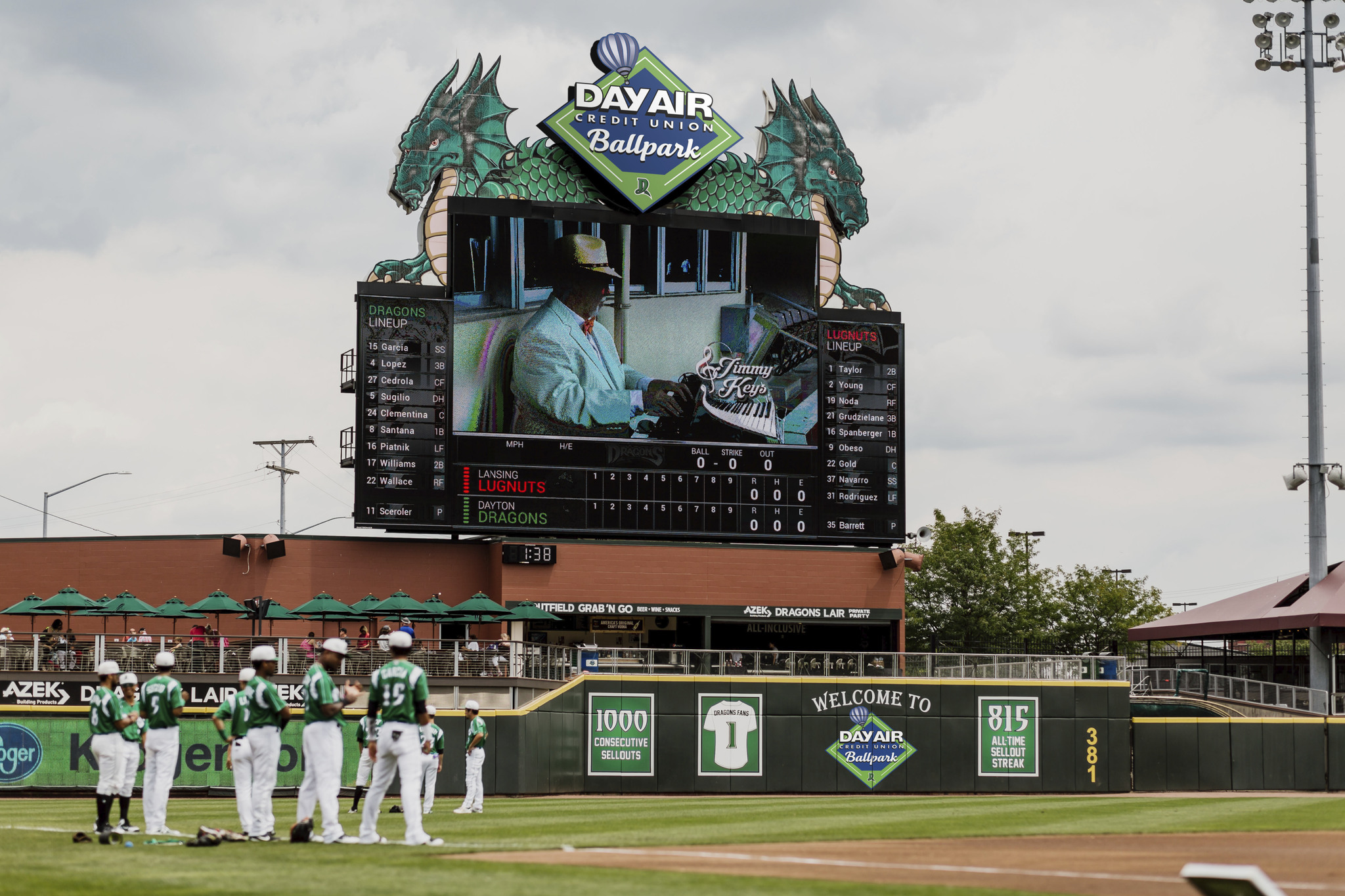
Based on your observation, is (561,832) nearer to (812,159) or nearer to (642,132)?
(642,132)

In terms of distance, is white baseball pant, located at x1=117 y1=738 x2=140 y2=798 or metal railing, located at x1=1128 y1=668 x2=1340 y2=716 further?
metal railing, located at x1=1128 y1=668 x2=1340 y2=716

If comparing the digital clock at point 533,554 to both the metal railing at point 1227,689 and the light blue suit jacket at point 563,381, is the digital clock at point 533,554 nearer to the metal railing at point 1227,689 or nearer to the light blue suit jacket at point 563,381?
the light blue suit jacket at point 563,381

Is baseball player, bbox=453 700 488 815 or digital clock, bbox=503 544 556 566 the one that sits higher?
digital clock, bbox=503 544 556 566

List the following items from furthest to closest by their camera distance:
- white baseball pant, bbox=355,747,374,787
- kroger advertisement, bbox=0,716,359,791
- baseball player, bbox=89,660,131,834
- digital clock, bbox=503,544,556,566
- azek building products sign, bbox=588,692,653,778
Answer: digital clock, bbox=503,544,556,566 → azek building products sign, bbox=588,692,653,778 → kroger advertisement, bbox=0,716,359,791 → white baseball pant, bbox=355,747,374,787 → baseball player, bbox=89,660,131,834

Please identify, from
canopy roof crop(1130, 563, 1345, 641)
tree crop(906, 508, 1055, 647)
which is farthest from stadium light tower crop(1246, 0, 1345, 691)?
tree crop(906, 508, 1055, 647)

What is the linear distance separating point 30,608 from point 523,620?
484 inches

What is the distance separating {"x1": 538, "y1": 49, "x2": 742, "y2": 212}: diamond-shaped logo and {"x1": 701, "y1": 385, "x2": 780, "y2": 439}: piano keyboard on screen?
5.11 meters

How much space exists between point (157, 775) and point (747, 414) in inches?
962

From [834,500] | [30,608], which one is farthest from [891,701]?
[30,608]

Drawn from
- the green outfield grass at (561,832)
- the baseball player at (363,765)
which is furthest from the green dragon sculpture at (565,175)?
the baseball player at (363,765)

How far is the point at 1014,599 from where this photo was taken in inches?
2500

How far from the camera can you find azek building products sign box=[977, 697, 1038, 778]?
36.5 m

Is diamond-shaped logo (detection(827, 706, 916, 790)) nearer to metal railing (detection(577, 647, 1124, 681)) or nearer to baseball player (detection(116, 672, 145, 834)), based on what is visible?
metal railing (detection(577, 647, 1124, 681))

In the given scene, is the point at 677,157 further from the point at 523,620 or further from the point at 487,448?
the point at 523,620
